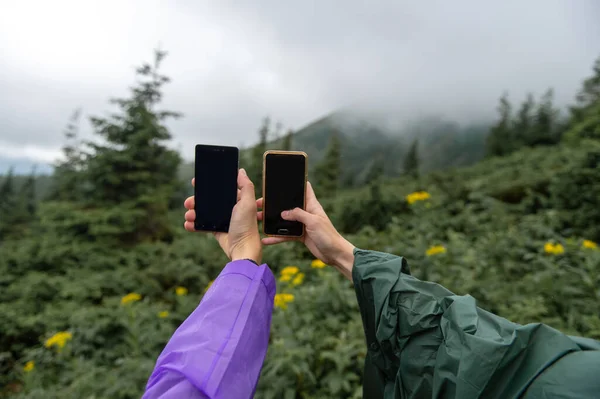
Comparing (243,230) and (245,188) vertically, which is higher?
(245,188)

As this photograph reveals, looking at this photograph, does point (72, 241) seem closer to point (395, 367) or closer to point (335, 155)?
point (395, 367)

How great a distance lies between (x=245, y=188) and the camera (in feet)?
5.08

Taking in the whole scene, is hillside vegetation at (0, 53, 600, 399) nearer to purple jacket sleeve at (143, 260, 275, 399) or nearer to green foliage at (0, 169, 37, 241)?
purple jacket sleeve at (143, 260, 275, 399)

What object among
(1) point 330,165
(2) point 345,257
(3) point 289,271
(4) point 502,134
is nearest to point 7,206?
(1) point 330,165

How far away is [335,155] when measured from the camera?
96.5 feet

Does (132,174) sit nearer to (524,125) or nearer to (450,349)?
(450,349)

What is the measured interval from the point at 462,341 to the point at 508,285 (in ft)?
8.62

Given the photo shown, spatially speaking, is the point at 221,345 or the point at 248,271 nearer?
the point at 221,345

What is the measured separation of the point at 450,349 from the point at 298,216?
85 centimetres

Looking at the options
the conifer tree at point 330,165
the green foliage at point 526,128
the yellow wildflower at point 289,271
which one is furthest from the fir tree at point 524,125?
the yellow wildflower at point 289,271

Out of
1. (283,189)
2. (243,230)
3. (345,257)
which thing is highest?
(283,189)

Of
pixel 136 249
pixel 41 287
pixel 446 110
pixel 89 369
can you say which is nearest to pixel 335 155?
pixel 136 249

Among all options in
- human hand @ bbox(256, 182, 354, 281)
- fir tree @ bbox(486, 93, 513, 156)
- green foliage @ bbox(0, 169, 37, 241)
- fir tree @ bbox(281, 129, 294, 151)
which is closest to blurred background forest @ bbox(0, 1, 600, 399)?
human hand @ bbox(256, 182, 354, 281)

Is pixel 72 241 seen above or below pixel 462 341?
below
